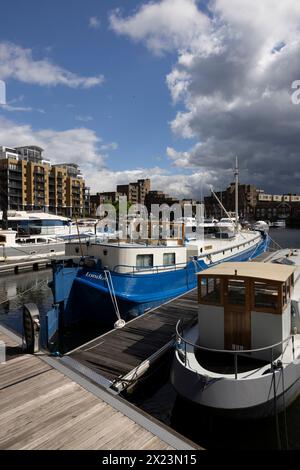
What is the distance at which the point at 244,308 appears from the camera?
9531mm

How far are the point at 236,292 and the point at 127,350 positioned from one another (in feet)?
14.9

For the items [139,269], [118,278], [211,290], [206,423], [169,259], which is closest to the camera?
[206,423]

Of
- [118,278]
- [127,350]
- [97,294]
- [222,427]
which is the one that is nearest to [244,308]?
[222,427]

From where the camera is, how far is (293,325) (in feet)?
35.1

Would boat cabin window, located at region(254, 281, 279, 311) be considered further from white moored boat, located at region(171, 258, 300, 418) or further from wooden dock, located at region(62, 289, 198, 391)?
wooden dock, located at region(62, 289, 198, 391)

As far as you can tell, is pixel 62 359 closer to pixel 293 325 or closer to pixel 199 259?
pixel 293 325

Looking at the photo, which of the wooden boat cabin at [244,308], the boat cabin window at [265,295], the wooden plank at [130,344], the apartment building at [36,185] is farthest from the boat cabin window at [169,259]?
the apartment building at [36,185]

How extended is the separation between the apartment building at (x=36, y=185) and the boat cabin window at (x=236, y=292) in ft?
322

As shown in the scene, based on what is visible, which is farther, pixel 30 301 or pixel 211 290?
pixel 30 301

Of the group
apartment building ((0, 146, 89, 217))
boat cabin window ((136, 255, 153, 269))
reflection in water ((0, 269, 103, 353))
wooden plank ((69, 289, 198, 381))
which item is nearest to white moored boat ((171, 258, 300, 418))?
wooden plank ((69, 289, 198, 381))

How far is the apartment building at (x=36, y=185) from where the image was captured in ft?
351

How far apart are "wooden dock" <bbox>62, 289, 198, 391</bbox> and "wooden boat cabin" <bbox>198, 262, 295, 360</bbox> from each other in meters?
2.17

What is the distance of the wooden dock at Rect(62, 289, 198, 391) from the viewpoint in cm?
971

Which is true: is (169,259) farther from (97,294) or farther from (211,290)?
(211,290)
